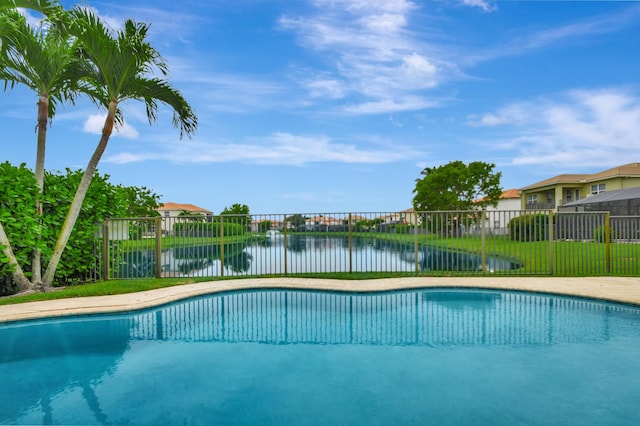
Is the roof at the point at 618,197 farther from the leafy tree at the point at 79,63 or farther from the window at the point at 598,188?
the leafy tree at the point at 79,63

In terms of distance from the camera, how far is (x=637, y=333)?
5.41 meters

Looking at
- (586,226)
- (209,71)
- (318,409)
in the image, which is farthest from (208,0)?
(586,226)

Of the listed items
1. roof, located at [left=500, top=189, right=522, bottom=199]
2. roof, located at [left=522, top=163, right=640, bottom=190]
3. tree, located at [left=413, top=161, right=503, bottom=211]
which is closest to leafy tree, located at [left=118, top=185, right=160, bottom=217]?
tree, located at [left=413, top=161, right=503, bottom=211]

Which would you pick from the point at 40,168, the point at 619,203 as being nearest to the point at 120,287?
the point at 40,168

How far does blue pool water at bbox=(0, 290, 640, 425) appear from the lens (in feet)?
10.6

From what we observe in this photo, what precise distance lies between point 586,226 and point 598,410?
29.7 ft

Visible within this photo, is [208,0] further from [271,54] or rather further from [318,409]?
[318,409]

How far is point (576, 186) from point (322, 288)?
36.5m

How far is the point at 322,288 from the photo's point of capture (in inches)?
322

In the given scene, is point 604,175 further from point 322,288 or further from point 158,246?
point 158,246

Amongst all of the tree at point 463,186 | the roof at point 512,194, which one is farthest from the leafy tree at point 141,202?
the roof at point 512,194

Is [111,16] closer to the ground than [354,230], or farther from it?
farther from it

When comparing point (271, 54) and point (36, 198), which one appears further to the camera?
point (271, 54)

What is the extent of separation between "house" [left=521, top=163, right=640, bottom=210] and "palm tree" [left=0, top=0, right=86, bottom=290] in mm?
33933
